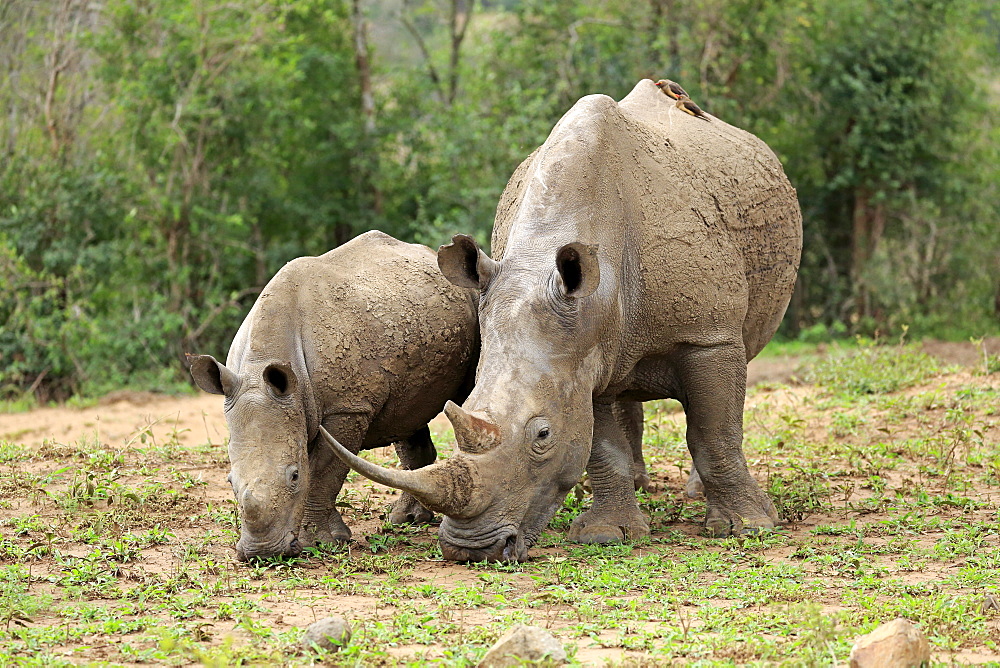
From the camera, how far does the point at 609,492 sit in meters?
7.52

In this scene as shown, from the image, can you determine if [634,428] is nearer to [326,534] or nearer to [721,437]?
[721,437]

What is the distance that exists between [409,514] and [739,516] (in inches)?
83.1

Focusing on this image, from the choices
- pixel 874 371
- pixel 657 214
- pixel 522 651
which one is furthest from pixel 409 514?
pixel 874 371

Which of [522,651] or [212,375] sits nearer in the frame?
[522,651]

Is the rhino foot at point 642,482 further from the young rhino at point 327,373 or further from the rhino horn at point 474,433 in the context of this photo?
the rhino horn at point 474,433

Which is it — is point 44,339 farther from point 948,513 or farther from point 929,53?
point 929,53

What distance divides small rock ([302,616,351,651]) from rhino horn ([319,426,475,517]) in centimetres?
98

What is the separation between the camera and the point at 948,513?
779 centimetres

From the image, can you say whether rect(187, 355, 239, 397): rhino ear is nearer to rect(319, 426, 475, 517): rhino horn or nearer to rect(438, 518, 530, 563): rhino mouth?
rect(319, 426, 475, 517): rhino horn

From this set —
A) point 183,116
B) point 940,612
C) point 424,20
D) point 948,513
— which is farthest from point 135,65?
point 424,20

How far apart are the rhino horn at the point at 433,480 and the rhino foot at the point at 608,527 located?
130 centimetres

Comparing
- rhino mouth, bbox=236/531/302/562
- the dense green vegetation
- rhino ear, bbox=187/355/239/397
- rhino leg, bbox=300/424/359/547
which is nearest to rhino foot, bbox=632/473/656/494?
rhino leg, bbox=300/424/359/547

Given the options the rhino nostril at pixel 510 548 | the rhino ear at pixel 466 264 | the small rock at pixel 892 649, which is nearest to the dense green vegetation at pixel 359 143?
the rhino ear at pixel 466 264

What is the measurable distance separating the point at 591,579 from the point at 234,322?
41.1ft
